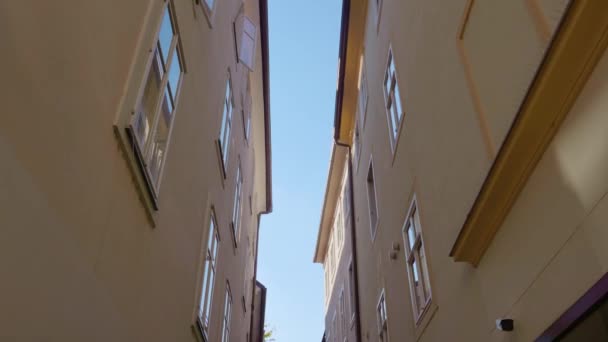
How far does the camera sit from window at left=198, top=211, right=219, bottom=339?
30.9 ft

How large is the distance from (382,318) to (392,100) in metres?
5.21

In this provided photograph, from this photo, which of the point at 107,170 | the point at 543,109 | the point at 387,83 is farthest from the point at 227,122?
the point at 543,109

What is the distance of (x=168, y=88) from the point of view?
6.97 meters

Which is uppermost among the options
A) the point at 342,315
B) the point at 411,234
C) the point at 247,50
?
the point at 247,50

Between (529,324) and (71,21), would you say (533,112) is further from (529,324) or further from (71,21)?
(71,21)

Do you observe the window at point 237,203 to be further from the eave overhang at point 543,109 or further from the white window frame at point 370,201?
the eave overhang at point 543,109

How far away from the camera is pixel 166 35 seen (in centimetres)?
695

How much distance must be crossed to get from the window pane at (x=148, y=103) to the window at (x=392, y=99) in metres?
5.16

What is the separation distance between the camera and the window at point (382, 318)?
12332mm

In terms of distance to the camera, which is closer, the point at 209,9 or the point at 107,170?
the point at 107,170

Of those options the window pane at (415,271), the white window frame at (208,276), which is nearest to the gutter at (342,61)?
the white window frame at (208,276)

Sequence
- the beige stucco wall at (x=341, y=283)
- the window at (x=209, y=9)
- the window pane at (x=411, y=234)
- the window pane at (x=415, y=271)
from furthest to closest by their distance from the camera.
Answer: the beige stucco wall at (x=341, y=283)
the window at (x=209, y=9)
the window pane at (x=411, y=234)
the window pane at (x=415, y=271)

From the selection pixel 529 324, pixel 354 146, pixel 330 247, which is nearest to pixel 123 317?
pixel 529 324

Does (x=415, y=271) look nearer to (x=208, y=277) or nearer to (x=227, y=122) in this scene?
(x=208, y=277)
